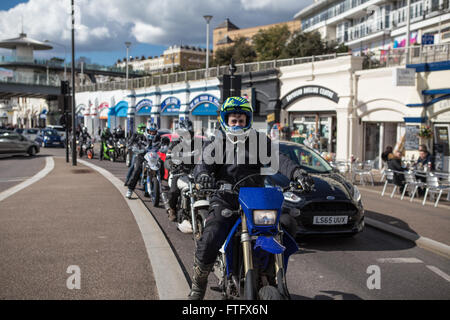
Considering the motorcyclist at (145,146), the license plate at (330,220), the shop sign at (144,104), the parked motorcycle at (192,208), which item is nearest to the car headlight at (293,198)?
the license plate at (330,220)

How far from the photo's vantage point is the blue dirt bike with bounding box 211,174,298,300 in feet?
10.4

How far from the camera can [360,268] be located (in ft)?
17.8

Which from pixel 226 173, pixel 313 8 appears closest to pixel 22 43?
pixel 313 8

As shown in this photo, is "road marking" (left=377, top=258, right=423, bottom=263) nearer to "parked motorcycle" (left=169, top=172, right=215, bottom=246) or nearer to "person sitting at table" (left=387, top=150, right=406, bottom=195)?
"parked motorcycle" (left=169, top=172, right=215, bottom=246)

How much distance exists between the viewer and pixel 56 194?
32.8ft

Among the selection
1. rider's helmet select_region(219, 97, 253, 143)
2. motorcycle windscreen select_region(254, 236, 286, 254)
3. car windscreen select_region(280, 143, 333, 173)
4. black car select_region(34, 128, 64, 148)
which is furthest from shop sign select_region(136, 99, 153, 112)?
motorcycle windscreen select_region(254, 236, 286, 254)

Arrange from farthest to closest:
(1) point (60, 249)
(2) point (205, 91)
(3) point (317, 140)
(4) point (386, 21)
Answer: (4) point (386, 21), (2) point (205, 91), (3) point (317, 140), (1) point (60, 249)

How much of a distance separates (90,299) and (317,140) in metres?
19.0

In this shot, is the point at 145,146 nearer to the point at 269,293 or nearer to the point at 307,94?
the point at 269,293

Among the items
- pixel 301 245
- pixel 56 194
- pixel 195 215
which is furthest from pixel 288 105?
pixel 195 215

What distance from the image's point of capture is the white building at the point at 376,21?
3115cm

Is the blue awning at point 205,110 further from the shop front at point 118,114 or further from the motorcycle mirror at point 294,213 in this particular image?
the motorcycle mirror at point 294,213

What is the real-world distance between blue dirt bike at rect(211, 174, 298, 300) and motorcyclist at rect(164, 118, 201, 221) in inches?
144

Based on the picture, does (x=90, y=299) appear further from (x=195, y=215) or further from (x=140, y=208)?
(x=140, y=208)
